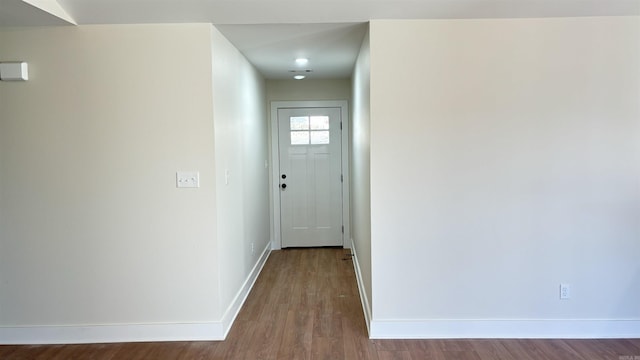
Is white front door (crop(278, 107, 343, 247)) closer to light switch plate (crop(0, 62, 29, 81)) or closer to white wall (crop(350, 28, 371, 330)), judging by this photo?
white wall (crop(350, 28, 371, 330))

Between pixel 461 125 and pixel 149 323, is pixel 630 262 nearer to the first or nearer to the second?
pixel 461 125

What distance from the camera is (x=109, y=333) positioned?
8.64ft

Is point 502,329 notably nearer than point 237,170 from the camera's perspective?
Yes

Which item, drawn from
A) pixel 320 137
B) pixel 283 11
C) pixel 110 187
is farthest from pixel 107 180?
pixel 320 137

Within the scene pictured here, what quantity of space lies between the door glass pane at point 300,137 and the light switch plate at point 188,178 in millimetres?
2497

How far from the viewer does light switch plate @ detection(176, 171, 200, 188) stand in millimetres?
2586

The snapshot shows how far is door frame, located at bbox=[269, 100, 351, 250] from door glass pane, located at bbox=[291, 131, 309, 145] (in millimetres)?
225

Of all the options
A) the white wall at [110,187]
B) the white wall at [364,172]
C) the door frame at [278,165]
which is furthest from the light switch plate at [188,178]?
the door frame at [278,165]

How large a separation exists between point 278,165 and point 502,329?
10.7 feet

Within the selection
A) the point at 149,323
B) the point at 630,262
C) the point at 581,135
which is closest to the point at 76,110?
the point at 149,323

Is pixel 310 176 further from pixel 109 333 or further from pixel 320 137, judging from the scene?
pixel 109 333

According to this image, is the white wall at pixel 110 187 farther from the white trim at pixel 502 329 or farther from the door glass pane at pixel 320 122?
the door glass pane at pixel 320 122

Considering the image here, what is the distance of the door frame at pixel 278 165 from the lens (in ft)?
16.1

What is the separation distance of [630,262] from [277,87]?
157 inches
